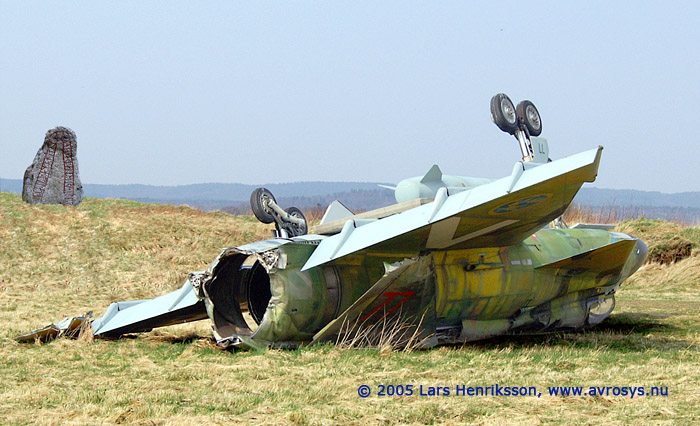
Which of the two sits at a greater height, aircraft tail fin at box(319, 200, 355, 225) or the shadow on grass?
aircraft tail fin at box(319, 200, 355, 225)

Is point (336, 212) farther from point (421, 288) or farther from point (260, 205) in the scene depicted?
point (421, 288)

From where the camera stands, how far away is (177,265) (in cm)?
→ 2364

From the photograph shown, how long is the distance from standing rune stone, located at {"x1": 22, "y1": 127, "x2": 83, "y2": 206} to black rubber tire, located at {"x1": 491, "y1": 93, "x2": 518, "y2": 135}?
19.3 meters

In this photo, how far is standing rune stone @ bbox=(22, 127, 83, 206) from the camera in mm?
26594

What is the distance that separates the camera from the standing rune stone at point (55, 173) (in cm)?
Answer: 2659

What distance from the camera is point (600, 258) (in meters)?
12.0

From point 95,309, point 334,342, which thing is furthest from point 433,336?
point 95,309

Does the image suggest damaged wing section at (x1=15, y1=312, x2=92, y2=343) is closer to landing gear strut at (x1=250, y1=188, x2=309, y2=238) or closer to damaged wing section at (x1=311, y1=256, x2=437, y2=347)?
landing gear strut at (x1=250, y1=188, x2=309, y2=238)

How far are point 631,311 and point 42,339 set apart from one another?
1260 cm

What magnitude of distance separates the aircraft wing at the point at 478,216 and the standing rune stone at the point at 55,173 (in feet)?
67.2

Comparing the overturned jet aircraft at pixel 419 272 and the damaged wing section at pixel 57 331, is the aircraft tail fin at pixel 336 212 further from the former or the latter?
the damaged wing section at pixel 57 331

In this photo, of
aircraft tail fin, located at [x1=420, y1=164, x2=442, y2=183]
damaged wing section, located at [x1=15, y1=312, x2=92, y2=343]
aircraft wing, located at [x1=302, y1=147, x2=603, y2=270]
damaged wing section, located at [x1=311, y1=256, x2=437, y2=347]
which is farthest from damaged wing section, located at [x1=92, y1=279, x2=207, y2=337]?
aircraft tail fin, located at [x1=420, y1=164, x2=442, y2=183]

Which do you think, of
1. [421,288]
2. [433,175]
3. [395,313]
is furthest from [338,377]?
[433,175]

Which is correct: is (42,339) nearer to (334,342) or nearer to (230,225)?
(334,342)
